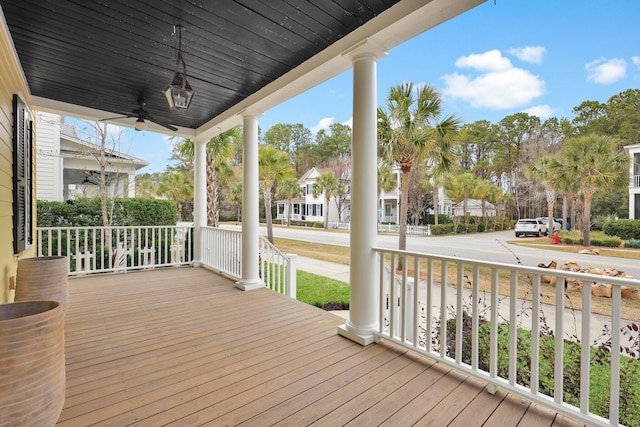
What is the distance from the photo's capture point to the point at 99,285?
182 inches

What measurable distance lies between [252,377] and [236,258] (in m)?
3.06

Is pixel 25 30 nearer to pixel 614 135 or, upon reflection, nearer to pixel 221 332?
pixel 221 332

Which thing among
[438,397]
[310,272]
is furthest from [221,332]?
[310,272]

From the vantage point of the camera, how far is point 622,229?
3697 mm

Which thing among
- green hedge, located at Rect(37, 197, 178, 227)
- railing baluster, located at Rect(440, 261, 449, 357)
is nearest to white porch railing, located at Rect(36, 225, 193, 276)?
green hedge, located at Rect(37, 197, 178, 227)

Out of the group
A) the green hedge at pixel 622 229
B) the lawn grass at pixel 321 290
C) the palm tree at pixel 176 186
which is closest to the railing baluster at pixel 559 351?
the green hedge at pixel 622 229

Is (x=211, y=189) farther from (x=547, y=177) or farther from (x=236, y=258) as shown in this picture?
(x=547, y=177)

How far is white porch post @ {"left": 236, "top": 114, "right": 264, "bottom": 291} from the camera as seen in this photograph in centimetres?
446

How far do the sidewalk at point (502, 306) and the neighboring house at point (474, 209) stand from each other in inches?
102

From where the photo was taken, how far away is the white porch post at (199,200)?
6.00m

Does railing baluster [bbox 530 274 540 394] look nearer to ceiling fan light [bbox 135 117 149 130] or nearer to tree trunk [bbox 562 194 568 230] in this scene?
tree trunk [bbox 562 194 568 230]

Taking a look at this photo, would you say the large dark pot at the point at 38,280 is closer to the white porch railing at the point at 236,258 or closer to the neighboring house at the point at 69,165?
the white porch railing at the point at 236,258

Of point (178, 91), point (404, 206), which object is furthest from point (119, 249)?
point (404, 206)

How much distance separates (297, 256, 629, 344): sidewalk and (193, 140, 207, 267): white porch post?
3.12 m
